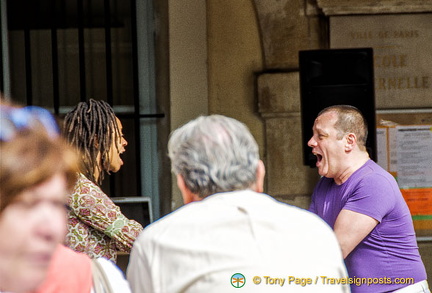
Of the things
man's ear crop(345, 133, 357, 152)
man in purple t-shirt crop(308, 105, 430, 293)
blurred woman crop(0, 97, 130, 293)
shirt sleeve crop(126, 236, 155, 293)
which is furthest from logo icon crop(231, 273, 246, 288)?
man's ear crop(345, 133, 357, 152)

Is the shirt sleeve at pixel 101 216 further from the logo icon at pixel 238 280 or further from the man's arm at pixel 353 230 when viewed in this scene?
the logo icon at pixel 238 280

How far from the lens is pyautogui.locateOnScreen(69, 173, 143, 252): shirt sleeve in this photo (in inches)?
118

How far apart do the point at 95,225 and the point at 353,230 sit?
108cm

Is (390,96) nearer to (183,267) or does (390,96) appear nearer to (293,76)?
(293,76)

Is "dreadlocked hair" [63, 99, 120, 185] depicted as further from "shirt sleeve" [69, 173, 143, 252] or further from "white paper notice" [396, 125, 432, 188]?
"white paper notice" [396, 125, 432, 188]

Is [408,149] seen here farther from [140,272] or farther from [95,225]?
[140,272]

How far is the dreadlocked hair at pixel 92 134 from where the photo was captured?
3.43 m

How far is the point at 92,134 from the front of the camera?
3535 millimetres

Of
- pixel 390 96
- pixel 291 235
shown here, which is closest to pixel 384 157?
pixel 390 96

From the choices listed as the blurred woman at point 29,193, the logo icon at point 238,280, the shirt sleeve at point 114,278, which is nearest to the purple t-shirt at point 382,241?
the logo icon at point 238,280

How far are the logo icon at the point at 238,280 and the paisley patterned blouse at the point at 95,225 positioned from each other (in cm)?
115

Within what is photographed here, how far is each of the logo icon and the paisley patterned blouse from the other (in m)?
1.15

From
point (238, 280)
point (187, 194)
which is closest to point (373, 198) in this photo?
point (187, 194)

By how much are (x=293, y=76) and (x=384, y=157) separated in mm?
915
